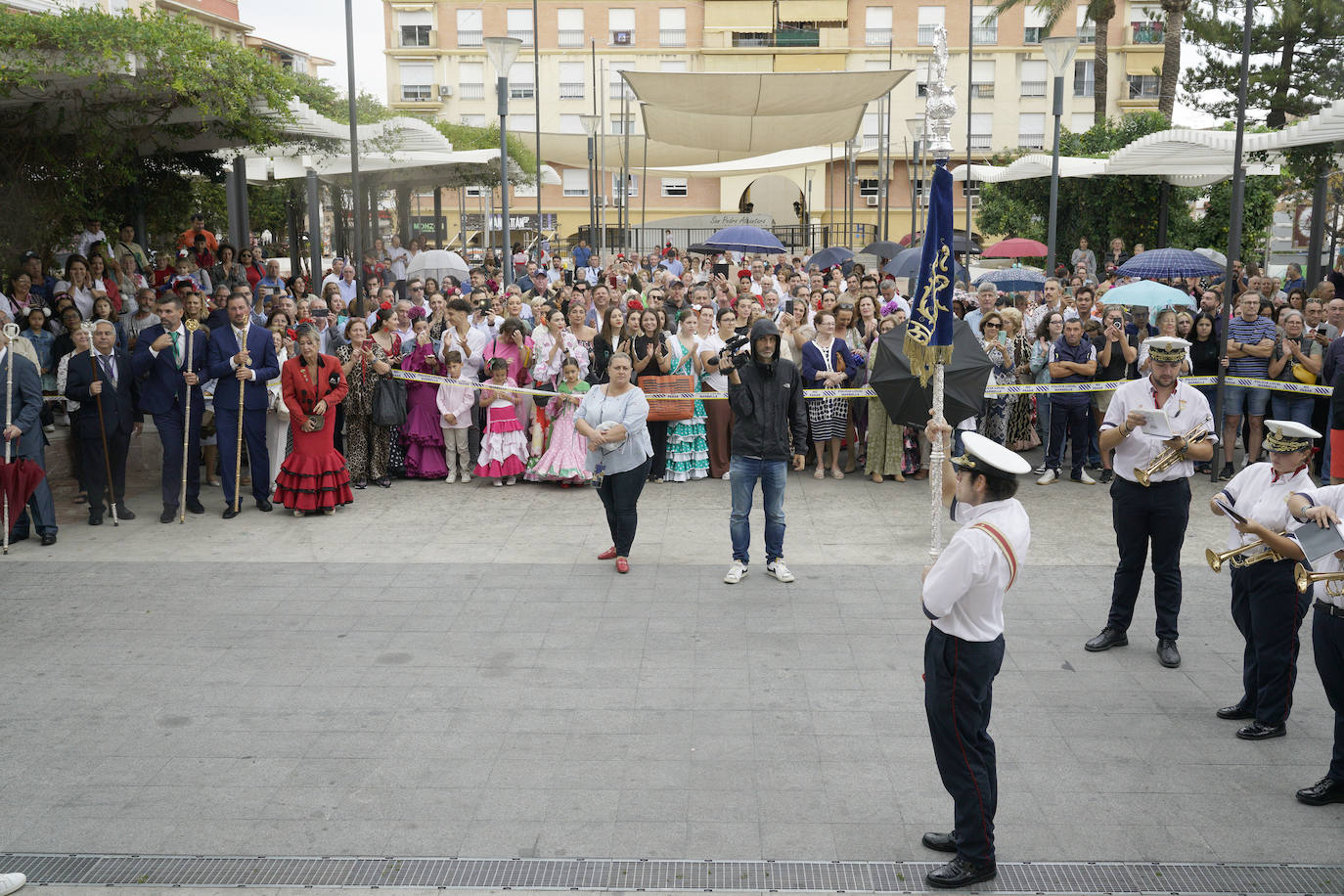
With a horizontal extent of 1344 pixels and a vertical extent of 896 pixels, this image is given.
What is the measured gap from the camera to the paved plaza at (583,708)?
5.11 m

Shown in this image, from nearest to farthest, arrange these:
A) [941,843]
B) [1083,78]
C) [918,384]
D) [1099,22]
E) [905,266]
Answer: [941,843] → [918,384] → [905,266] → [1099,22] → [1083,78]

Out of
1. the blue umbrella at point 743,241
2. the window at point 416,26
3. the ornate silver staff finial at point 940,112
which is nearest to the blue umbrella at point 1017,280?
the blue umbrella at point 743,241

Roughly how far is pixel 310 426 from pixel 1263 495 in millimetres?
7584

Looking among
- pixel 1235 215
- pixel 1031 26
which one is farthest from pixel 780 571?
pixel 1031 26

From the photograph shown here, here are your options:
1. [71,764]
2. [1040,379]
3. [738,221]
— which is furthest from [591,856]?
[738,221]

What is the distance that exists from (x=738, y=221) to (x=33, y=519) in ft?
131

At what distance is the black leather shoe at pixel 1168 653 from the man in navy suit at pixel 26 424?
27.3ft

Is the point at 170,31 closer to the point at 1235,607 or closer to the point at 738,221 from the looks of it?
the point at 1235,607

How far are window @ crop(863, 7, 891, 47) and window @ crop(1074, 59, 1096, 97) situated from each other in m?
9.63

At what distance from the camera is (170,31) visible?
37.1ft

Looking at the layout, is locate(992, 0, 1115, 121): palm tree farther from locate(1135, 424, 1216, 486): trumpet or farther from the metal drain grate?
the metal drain grate

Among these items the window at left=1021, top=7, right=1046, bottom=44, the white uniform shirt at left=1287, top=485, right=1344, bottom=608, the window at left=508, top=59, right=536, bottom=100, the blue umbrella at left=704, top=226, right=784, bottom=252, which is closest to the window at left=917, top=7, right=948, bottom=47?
the window at left=1021, top=7, right=1046, bottom=44

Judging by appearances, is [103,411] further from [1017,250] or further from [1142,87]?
[1142,87]

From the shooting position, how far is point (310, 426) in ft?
34.1
